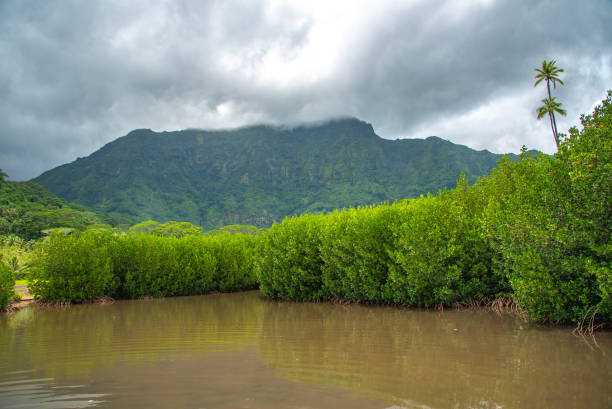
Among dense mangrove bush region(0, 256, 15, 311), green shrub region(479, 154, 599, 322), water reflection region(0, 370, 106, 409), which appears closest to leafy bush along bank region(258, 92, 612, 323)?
green shrub region(479, 154, 599, 322)

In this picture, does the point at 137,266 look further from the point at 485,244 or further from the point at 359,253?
the point at 485,244

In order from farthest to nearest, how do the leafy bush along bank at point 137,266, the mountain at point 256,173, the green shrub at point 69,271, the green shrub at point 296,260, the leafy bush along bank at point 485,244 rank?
1. the mountain at point 256,173
2. the leafy bush along bank at point 137,266
3. the green shrub at point 69,271
4. the green shrub at point 296,260
5. the leafy bush along bank at point 485,244

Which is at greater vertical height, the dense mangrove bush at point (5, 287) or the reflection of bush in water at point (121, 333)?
the dense mangrove bush at point (5, 287)

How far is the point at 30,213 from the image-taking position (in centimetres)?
5306

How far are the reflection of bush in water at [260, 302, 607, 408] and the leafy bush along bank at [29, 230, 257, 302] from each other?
10249mm

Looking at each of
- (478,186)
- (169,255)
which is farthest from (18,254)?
(478,186)

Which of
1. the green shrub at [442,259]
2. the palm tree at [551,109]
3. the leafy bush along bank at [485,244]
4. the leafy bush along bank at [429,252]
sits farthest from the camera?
the palm tree at [551,109]

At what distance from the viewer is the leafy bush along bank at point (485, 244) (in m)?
7.75

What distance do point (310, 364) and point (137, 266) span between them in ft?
48.2

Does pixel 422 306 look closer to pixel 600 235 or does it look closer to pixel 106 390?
pixel 600 235

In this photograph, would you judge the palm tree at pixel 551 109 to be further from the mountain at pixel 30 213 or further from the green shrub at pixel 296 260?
the mountain at pixel 30 213

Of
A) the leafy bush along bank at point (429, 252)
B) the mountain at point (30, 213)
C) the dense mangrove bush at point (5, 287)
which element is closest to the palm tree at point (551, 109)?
the leafy bush along bank at point (429, 252)

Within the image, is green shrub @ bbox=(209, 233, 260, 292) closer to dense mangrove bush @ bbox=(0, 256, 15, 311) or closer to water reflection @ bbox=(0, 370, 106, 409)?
dense mangrove bush @ bbox=(0, 256, 15, 311)

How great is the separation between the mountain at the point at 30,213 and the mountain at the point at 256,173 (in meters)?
37.9
